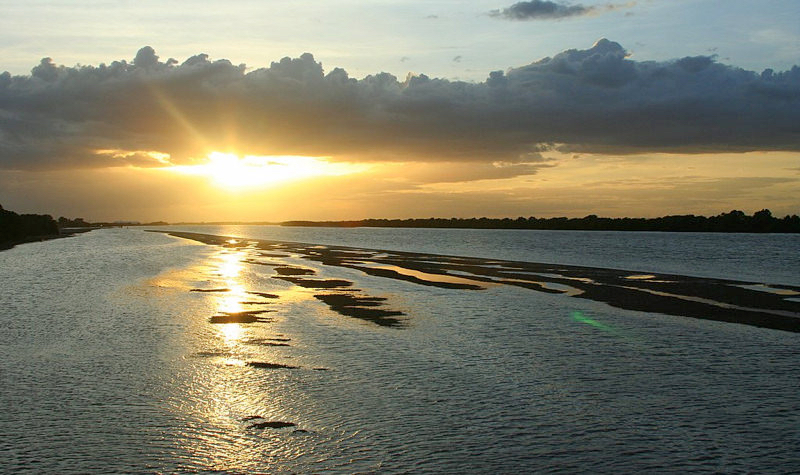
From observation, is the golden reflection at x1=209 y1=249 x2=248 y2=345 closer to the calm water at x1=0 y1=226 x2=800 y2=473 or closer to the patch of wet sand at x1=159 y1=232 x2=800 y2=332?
the calm water at x1=0 y1=226 x2=800 y2=473

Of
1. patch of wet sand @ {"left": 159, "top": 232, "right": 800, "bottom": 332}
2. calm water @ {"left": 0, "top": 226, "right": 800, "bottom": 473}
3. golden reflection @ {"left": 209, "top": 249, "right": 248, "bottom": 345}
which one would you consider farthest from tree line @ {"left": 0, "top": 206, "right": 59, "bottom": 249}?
calm water @ {"left": 0, "top": 226, "right": 800, "bottom": 473}

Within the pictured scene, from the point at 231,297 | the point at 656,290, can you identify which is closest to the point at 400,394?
the point at 231,297

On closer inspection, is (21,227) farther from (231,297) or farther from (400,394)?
(400,394)

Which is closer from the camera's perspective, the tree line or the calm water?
the calm water

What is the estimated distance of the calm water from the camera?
31.5 ft

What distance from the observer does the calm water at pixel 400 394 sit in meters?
9.61

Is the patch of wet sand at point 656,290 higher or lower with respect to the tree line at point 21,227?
lower

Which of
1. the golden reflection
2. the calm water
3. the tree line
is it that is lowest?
the golden reflection

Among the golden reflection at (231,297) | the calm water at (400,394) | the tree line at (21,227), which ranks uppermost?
the tree line at (21,227)

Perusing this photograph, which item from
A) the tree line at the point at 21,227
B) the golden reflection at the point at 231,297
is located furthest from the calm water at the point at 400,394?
the tree line at the point at 21,227

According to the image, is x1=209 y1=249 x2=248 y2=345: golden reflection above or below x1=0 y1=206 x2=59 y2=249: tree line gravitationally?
below

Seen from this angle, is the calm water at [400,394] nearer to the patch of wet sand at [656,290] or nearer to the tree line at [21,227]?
the patch of wet sand at [656,290]

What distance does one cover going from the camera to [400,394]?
43.4 feet

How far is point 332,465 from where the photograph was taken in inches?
361
